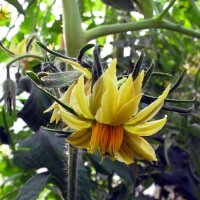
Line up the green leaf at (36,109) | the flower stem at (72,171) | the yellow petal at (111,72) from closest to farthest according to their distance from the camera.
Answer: the yellow petal at (111,72) → the flower stem at (72,171) → the green leaf at (36,109)

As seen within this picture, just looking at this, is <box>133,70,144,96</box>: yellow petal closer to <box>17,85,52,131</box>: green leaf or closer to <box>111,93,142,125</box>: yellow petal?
<box>111,93,142,125</box>: yellow petal

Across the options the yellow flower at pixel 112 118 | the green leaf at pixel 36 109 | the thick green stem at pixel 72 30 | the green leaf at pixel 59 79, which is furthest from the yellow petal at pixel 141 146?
the green leaf at pixel 36 109

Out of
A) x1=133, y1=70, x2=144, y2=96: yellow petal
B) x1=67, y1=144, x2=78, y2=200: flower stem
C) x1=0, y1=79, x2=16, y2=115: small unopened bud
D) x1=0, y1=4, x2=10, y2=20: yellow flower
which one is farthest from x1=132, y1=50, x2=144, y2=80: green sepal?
x1=0, y1=4, x2=10, y2=20: yellow flower

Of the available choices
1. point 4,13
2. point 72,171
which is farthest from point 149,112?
point 4,13

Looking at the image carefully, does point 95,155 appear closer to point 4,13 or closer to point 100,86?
point 4,13

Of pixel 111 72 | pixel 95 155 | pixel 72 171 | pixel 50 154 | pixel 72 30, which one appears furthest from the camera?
pixel 95 155

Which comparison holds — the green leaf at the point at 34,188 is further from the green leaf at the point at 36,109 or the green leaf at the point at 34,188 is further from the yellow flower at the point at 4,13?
the yellow flower at the point at 4,13
